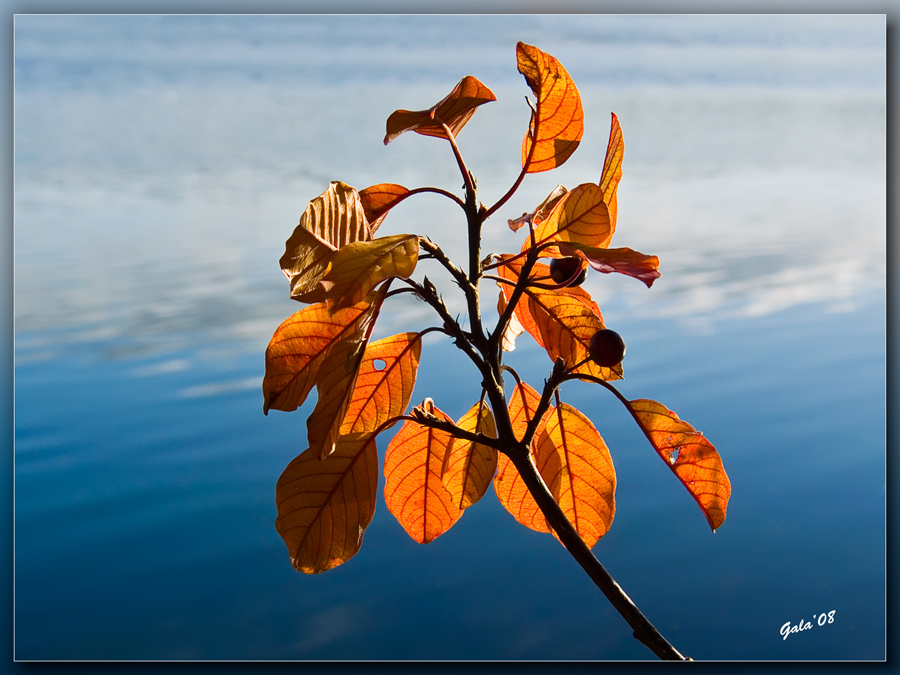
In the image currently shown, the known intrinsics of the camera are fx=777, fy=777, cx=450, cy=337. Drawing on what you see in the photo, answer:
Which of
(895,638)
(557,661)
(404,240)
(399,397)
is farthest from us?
(895,638)

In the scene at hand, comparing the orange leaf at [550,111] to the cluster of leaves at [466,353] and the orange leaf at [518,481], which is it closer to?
the cluster of leaves at [466,353]

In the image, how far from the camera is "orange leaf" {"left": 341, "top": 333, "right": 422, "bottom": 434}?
1.76ft

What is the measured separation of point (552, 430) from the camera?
577 mm

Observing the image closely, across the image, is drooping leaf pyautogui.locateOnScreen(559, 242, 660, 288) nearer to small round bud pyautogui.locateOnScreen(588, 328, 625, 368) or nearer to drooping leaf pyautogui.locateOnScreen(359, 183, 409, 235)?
small round bud pyautogui.locateOnScreen(588, 328, 625, 368)

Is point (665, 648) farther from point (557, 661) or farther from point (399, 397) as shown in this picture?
point (557, 661)

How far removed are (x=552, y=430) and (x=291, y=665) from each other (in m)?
0.65

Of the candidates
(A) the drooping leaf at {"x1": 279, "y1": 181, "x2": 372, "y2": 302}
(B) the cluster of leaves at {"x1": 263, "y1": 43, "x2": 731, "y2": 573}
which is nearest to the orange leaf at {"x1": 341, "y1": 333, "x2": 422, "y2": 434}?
(B) the cluster of leaves at {"x1": 263, "y1": 43, "x2": 731, "y2": 573}

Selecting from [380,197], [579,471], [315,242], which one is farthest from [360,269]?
[579,471]

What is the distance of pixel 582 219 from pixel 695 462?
18 centimetres

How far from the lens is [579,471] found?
570mm

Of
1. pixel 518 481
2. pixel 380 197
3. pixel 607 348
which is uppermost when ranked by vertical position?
pixel 380 197

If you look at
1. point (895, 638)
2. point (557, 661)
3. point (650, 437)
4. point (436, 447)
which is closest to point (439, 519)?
point (436, 447)

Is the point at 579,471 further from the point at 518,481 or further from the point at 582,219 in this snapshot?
the point at 582,219

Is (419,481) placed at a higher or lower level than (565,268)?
lower
